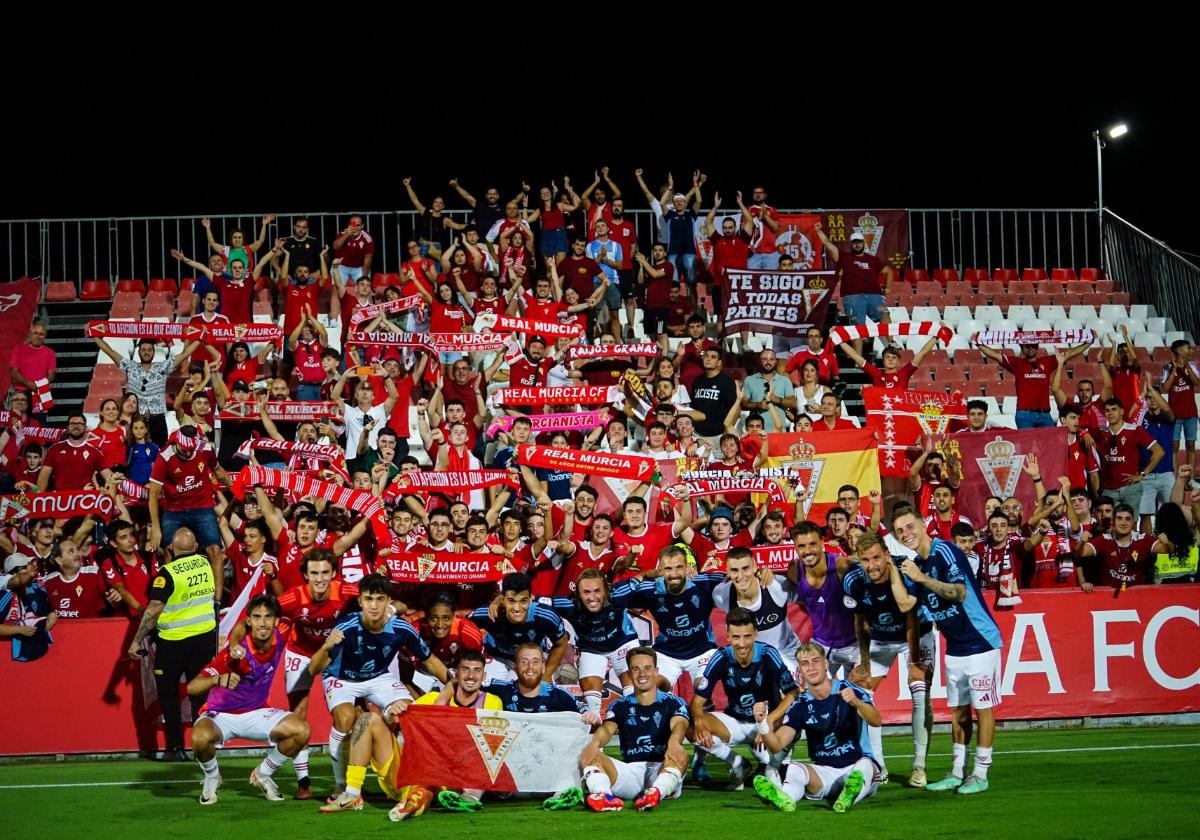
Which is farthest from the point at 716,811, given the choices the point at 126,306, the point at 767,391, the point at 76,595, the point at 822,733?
the point at 126,306

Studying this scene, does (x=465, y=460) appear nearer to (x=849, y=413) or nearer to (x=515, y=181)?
(x=849, y=413)

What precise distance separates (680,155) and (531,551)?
18.4m

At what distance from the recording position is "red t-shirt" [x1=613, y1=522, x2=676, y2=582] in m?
13.7

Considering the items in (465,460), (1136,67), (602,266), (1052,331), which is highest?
(1136,67)

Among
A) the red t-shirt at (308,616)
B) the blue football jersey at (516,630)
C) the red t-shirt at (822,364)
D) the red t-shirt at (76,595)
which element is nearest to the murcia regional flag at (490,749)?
the blue football jersey at (516,630)

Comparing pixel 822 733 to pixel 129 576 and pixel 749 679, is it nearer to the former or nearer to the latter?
pixel 749 679

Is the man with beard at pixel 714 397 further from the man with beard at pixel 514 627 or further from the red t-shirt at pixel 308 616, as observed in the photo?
the red t-shirt at pixel 308 616

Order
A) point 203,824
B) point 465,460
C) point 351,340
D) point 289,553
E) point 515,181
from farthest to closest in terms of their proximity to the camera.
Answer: point 515,181 < point 351,340 < point 465,460 < point 289,553 < point 203,824

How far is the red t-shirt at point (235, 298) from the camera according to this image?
20922mm

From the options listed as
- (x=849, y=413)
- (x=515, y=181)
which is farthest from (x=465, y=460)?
(x=515, y=181)

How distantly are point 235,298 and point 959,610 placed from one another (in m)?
13.7

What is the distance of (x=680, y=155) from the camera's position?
101 ft

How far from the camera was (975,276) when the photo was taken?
25047mm

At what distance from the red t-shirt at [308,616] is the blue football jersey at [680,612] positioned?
2685 mm
